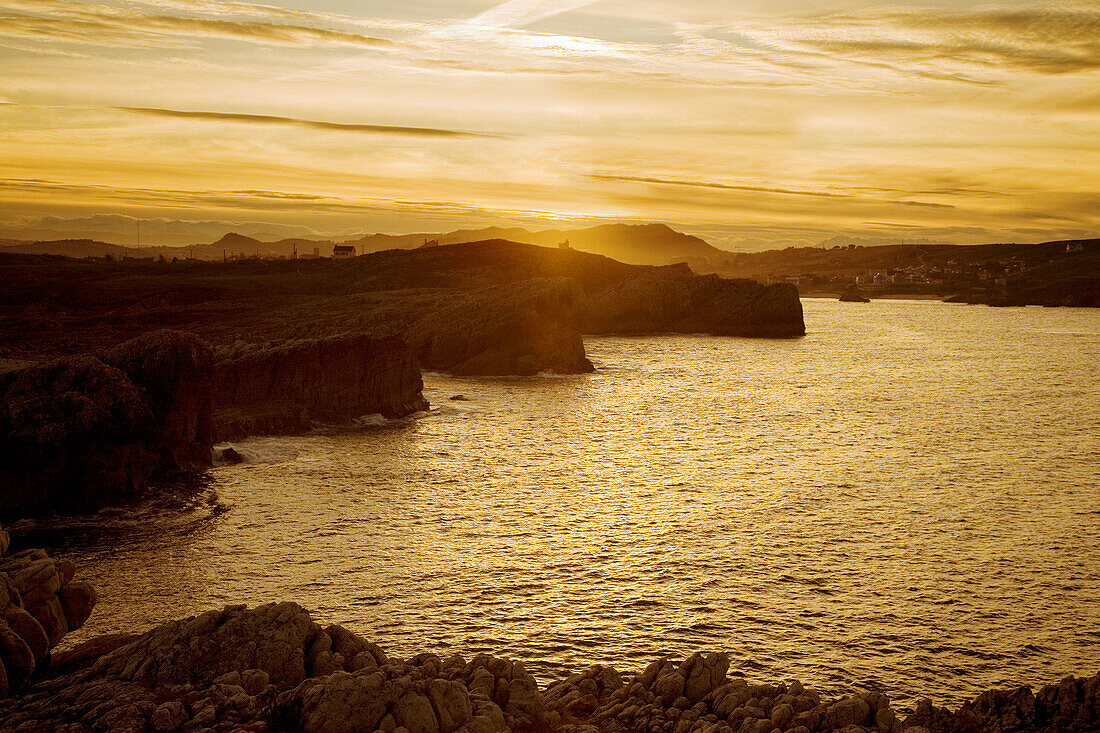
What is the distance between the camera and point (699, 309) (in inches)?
5335

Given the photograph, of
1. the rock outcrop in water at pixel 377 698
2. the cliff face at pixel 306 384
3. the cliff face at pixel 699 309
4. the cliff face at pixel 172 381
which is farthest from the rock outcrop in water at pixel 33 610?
the cliff face at pixel 699 309

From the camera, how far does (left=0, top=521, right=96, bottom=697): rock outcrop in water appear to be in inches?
586

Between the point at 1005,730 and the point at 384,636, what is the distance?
45.0 feet

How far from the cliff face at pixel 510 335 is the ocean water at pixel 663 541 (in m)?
18.3

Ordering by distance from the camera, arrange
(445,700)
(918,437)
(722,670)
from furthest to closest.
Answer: (918,437) → (722,670) → (445,700)

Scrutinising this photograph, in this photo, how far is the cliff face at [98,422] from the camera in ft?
102

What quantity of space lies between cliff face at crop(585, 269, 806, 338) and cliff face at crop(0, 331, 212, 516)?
3910 inches

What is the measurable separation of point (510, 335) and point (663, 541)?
47540 mm

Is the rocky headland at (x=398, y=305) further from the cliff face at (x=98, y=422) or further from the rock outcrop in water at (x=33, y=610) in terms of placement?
the rock outcrop in water at (x=33, y=610)

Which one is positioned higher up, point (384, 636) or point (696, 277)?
point (696, 277)

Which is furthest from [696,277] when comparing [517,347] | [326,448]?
[326,448]

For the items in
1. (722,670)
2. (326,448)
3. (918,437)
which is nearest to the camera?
(722,670)

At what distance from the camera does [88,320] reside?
76562mm

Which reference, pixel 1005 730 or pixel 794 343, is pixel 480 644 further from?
pixel 794 343
